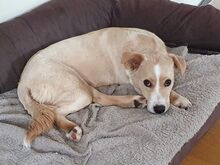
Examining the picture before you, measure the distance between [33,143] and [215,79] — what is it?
1007 mm

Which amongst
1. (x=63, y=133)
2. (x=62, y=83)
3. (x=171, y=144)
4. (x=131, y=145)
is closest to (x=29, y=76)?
(x=62, y=83)

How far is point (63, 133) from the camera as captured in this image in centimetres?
185

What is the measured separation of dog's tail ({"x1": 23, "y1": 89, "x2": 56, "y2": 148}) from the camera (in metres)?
1.75

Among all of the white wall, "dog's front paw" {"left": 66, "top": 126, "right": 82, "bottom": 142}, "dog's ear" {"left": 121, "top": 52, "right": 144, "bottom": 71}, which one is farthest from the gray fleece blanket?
the white wall

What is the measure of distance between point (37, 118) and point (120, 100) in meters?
0.45

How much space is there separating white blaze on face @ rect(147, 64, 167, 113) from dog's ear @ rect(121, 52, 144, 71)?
0.32ft

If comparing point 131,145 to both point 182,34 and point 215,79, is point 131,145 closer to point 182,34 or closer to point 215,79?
point 215,79

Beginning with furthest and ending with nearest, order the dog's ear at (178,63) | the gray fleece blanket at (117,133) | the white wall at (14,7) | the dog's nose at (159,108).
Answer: the white wall at (14,7)
the dog's ear at (178,63)
the dog's nose at (159,108)
the gray fleece blanket at (117,133)

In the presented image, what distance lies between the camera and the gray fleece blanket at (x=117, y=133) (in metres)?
1.70

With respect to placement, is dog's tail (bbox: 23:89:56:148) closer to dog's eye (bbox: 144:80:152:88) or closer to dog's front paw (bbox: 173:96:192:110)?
dog's eye (bbox: 144:80:152:88)

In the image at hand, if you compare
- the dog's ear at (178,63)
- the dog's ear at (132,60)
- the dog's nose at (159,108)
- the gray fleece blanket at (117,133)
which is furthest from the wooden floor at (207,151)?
the dog's ear at (132,60)

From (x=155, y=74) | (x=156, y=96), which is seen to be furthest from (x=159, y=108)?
(x=155, y=74)

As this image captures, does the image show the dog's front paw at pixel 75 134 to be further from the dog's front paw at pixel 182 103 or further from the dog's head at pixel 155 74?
the dog's front paw at pixel 182 103

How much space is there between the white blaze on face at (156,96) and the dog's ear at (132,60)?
0.10 meters
